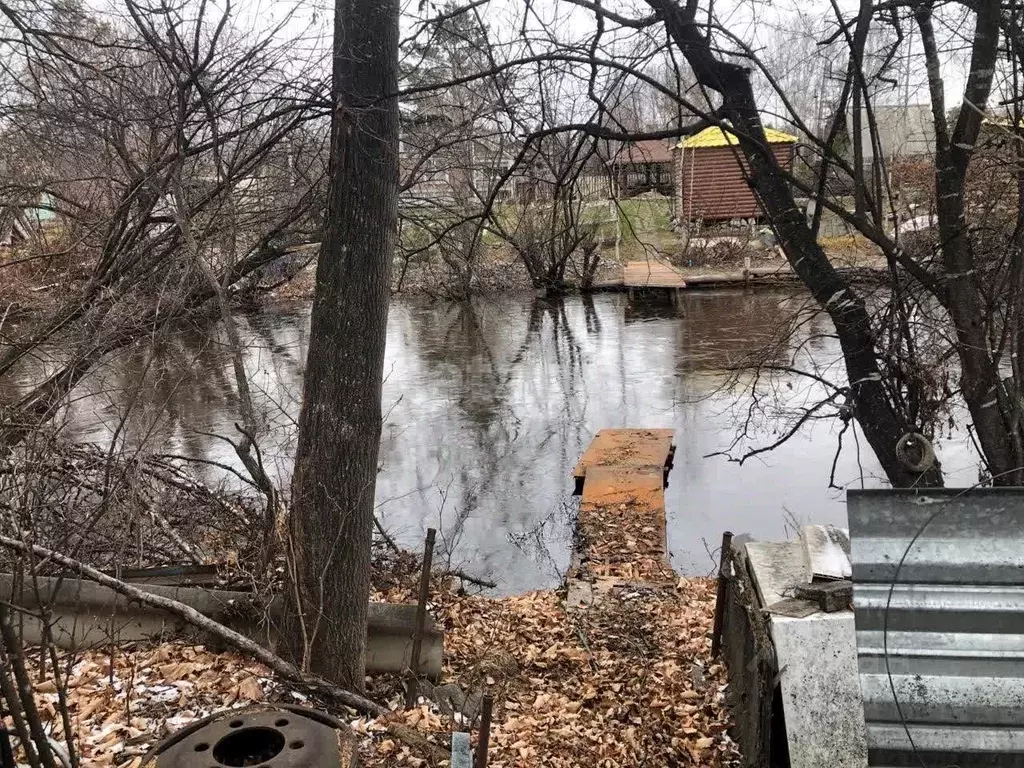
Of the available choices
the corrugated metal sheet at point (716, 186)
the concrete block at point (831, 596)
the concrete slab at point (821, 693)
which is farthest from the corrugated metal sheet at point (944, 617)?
the corrugated metal sheet at point (716, 186)

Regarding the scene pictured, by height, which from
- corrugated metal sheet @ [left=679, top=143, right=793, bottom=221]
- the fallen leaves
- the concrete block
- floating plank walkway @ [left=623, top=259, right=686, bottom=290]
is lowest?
the fallen leaves

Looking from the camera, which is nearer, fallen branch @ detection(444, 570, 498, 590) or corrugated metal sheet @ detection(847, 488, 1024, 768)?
corrugated metal sheet @ detection(847, 488, 1024, 768)

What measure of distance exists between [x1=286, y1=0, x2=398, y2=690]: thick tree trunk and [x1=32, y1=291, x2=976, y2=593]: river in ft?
6.04

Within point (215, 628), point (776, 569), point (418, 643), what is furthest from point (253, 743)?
point (776, 569)

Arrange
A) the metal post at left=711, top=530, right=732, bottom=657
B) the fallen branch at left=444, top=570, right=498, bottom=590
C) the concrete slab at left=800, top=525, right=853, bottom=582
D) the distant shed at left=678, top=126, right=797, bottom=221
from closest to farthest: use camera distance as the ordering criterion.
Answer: the concrete slab at left=800, top=525, right=853, bottom=582, the metal post at left=711, top=530, right=732, bottom=657, the fallen branch at left=444, top=570, right=498, bottom=590, the distant shed at left=678, top=126, right=797, bottom=221

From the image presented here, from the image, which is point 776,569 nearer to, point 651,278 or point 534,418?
point 534,418

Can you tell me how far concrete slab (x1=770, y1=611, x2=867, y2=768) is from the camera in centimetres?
380

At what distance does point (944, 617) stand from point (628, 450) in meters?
9.50

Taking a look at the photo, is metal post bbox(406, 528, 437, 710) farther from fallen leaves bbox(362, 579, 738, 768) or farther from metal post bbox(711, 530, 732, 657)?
metal post bbox(711, 530, 732, 657)

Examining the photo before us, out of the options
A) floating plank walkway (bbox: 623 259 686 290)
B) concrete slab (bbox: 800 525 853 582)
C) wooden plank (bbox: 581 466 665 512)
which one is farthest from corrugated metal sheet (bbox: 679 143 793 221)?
concrete slab (bbox: 800 525 853 582)

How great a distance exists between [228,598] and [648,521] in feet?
18.1

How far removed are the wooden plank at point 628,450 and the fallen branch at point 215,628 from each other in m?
7.22

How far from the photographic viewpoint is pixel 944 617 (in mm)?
3029

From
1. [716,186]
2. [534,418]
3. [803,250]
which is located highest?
[716,186]
